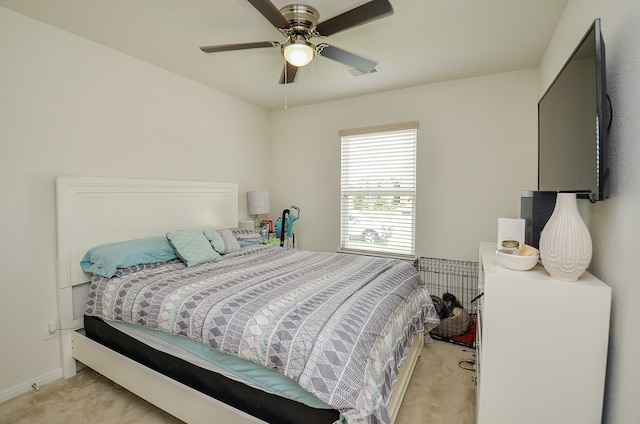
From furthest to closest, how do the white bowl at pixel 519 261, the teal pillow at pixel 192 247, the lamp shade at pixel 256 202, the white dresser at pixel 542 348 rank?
the lamp shade at pixel 256 202, the teal pillow at pixel 192 247, the white bowl at pixel 519 261, the white dresser at pixel 542 348

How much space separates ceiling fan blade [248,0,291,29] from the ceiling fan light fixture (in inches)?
4.5

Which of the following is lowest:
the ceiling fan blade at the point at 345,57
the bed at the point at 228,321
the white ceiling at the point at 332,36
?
the bed at the point at 228,321

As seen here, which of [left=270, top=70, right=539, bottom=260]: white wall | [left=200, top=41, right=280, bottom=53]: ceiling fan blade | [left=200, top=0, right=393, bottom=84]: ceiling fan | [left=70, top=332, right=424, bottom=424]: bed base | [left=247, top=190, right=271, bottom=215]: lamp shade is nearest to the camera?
[left=70, top=332, right=424, bottom=424]: bed base

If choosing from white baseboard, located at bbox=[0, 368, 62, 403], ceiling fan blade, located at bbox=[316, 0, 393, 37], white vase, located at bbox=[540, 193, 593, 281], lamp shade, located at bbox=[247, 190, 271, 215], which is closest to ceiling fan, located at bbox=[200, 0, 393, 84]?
ceiling fan blade, located at bbox=[316, 0, 393, 37]

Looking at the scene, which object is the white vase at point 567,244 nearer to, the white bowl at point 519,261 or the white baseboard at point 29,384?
the white bowl at point 519,261

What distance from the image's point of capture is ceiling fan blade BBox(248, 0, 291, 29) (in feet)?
4.99

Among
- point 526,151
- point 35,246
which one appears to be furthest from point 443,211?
point 35,246

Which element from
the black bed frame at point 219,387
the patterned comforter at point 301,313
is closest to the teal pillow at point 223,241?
the patterned comforter at point 301,313

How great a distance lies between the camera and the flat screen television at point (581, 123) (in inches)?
41.5

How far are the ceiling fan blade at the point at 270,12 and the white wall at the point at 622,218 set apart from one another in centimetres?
152

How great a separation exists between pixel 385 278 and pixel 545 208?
1098 mm

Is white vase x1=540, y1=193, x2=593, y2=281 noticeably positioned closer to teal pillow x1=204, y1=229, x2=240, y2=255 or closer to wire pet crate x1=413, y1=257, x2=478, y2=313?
wire pet crate x1=413, y1=257, x2=478, y2=313

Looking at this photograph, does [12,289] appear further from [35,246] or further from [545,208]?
[545,208]

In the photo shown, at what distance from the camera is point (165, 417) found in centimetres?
180
